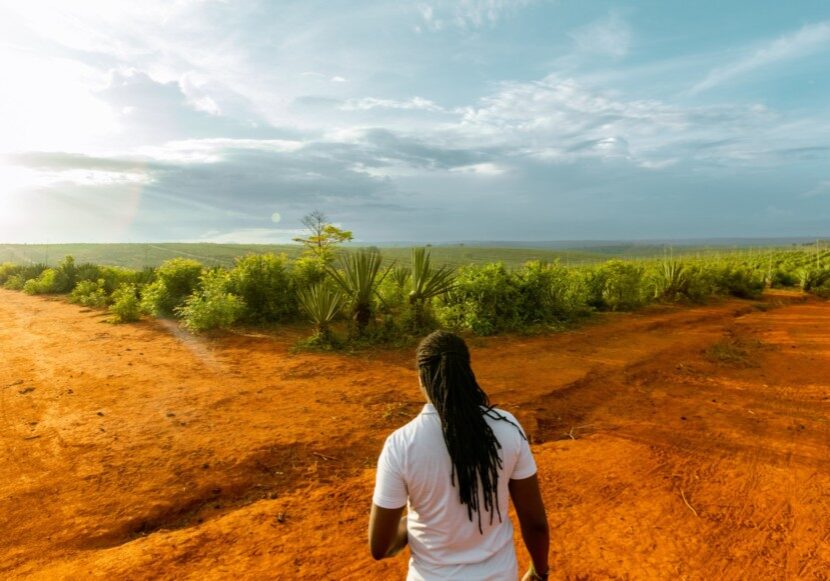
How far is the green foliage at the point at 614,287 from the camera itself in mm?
12523

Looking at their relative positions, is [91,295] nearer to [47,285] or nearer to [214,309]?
[47,285]

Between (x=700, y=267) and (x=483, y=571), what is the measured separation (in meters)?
16.7

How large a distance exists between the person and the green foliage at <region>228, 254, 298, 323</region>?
950 centimetres

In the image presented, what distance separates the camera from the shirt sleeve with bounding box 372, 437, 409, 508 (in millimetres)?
1581

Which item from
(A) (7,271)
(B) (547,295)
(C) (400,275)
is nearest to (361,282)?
(C) (400,275)

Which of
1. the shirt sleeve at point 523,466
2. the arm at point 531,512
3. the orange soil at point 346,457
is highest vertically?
the shirt sleeve at point 523,466

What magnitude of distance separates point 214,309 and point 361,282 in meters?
3.43

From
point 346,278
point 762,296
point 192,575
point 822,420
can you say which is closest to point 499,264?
point 346,278

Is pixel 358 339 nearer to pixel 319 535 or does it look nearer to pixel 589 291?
pixel 319 535

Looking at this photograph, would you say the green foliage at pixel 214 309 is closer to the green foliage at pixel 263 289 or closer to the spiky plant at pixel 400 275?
the green foliage at pixel 263 289

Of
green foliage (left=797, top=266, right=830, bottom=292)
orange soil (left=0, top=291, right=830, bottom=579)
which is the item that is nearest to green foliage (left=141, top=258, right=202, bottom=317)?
orange soil (left=0, top=291, right=830, bottom=579)

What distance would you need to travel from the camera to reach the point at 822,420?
543 cm

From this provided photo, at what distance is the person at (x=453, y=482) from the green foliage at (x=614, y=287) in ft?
37.5

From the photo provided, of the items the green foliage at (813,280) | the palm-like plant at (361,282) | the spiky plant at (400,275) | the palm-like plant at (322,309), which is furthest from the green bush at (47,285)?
the green foliage at (813,280)
